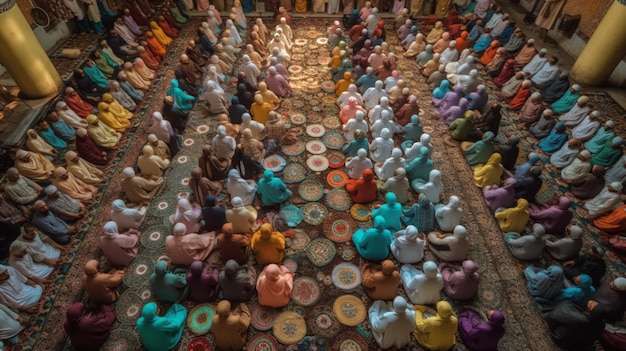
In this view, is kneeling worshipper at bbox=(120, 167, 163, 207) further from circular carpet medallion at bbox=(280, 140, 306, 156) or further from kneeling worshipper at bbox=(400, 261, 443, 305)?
kneeling worshipper at bbox=(400, 261, 443, 305)

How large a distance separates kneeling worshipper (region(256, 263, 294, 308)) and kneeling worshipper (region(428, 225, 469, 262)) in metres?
2.60

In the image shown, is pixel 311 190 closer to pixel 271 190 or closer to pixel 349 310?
pixel 271 190

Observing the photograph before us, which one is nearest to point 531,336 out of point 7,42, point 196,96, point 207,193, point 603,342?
point 603,342

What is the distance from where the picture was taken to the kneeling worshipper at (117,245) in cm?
627

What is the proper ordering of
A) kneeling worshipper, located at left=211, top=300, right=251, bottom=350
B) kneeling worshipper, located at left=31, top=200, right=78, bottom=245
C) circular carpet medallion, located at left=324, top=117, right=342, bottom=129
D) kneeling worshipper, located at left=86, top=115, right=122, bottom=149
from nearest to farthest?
kneeling worshipper, located at left=211, top=300, right=251, bottom=350 < kneeling worshipper, located at left=31, top=200, right=78, bottom=245 < kneeling worshipper, located at left=86, top=115, right=122, bottom=149 < circular carpet medallion, located at left=324, top=117, right=342, bottom=129

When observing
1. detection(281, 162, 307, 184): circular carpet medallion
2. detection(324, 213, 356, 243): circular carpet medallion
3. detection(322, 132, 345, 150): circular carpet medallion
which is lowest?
detection(324, 213, 356, 243): circular carpet medallion

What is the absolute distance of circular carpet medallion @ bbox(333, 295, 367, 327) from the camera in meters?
5.91

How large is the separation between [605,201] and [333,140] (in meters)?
5.47

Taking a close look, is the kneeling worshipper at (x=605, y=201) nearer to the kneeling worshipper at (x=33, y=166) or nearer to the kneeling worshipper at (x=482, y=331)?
the kneeling worshipper at (x=482, y=331)

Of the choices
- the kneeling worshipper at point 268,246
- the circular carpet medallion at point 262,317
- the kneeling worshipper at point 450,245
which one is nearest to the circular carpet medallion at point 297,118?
the kneeling worshipper at point 268,246

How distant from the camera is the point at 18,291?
574 centimetres

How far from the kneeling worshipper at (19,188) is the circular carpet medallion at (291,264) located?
486cm

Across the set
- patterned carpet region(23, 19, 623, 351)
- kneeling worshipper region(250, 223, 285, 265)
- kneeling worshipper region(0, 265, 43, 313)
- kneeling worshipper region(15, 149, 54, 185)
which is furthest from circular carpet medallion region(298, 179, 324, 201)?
kneeling worshipper region(15, 149, 54, 185)

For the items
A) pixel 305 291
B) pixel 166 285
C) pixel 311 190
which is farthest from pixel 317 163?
pixel 166 285
